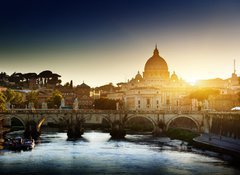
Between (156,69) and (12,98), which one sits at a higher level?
(156,69)

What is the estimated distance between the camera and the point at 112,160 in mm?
45469

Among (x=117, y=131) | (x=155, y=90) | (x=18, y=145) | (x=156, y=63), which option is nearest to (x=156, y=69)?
(x=156, y=63)

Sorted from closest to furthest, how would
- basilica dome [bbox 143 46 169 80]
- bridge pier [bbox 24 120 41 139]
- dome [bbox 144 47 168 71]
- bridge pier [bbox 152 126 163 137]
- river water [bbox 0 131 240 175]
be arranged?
river water [bbox 0 131 240 175]
bridge pier [bbox 24 120 41 139]
bridge pier [bbox 152 126 163 137]
basilica dome [bbox 143 46 169 80]
dome [bbox 144 47 168 71]

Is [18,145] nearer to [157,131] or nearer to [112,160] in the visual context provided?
[112,160]

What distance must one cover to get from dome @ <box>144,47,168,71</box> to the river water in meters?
69.0

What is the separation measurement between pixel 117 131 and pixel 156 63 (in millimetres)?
56913

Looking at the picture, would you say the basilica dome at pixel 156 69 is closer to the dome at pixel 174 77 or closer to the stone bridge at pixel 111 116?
the dome at pixel 174 77

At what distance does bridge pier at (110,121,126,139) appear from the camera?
233 ft

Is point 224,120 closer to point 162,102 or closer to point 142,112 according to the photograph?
point 142,112

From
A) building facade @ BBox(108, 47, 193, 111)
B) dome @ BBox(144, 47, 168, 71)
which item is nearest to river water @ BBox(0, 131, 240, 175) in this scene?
building facade @ BBox(108, 47, 193, 111)

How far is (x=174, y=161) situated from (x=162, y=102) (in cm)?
7189

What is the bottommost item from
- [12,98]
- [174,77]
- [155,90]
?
[12,98]

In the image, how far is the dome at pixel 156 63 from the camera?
417ft

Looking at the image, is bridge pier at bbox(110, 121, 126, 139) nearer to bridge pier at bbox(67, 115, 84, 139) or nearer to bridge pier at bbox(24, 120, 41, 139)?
bridge pier at bbox(67, 115, 84, 139)
